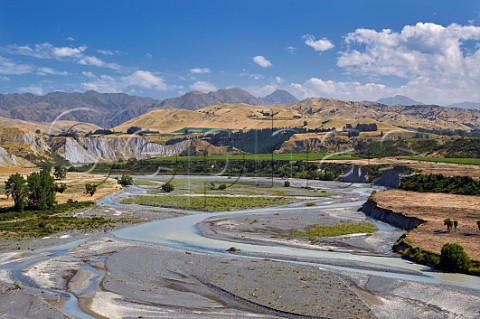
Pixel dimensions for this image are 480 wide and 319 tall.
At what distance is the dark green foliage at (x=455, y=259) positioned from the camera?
4219cm

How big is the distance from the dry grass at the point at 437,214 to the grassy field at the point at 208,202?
2408 centimetres

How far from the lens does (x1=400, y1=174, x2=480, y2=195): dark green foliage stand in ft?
302

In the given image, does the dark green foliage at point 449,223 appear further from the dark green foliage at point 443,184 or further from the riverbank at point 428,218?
the dark green foliage at point 443,184

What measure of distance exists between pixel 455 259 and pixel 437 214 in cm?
2855

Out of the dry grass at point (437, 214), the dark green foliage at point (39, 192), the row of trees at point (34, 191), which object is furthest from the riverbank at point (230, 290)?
the dark green foliage at point (39, 192)

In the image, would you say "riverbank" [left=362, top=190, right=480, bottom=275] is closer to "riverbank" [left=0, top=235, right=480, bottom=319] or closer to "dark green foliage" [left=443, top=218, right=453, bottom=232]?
"dark green foliage" [left=443, top=218, right=453, bottom=232]

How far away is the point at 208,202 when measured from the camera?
103 metres

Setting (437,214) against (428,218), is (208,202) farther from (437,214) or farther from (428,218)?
(428,218)

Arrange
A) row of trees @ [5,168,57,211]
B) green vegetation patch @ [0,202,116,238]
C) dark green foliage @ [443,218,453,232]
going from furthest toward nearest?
row of trees @ [5,168,57,211]
green vegetation patch @ [0,202,116,238]
dark green foliage @ [443,218,453,232]

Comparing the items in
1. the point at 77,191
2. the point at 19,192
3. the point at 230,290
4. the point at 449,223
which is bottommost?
the point at 230,290

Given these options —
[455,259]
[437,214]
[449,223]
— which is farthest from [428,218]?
[455,259]

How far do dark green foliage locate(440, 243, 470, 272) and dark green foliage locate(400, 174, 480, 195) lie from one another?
52.6 meters

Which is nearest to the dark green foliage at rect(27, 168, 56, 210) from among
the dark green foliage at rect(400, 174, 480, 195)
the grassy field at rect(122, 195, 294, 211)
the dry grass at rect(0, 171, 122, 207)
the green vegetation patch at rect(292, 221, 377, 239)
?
the dry grass at rect(0, 171, 122, 207)

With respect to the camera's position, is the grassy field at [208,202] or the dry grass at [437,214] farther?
the grassy field at [208,202]
